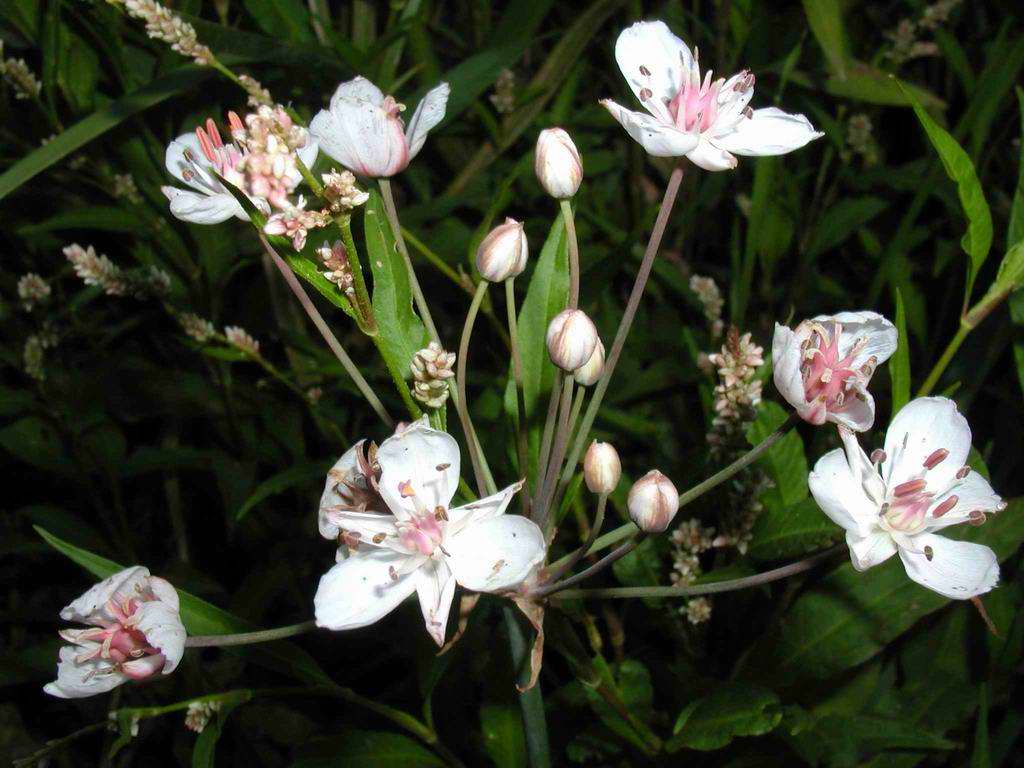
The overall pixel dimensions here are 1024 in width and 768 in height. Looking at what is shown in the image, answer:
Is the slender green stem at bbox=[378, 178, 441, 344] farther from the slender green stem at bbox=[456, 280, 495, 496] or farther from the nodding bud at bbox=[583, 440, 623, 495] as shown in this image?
the nodding bud at bbox=[583, 440, 623, 495]

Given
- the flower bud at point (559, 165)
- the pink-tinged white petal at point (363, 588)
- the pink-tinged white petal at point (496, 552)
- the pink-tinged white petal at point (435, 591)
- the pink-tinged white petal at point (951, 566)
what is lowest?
the pink-tinged white petal at point (951, 566)

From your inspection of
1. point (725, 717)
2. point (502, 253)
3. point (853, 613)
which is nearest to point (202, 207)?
point (502, 253)

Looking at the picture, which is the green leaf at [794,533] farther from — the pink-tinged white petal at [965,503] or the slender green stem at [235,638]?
the slender green stem at [235,638]

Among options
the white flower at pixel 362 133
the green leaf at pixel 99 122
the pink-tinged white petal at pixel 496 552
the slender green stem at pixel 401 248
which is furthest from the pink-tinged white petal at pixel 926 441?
the green leaf at pixel 99 122

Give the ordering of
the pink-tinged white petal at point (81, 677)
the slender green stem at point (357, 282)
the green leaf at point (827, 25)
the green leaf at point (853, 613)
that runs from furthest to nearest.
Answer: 1. the green leaf at point (827, 25)
2. the green leaf at point (853, 613)
3. the pink-tinged white petal at point (81, 677)
4. the slender green stem at point (357, 282)

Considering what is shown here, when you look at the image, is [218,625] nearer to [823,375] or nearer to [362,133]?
[362,133]

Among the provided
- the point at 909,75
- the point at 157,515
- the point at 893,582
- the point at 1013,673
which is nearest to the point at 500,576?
the point at 893,582
